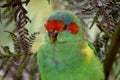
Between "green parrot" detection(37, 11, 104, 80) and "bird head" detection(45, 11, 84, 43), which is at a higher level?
"bird head" detection(45, 11, 84, 43)

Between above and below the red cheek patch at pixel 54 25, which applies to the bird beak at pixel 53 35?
below

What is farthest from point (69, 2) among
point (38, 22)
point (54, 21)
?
point (38, 22)

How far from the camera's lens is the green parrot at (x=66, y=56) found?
958 millimetres

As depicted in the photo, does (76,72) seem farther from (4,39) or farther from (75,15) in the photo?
(4,39)

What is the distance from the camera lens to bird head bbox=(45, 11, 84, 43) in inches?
35.9

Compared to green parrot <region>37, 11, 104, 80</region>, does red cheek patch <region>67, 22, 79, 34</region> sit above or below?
above

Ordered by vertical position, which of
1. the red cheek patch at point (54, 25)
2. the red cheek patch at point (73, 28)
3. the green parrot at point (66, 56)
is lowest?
the green parrot at point (66, 56)

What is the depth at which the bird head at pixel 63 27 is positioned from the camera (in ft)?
2.99

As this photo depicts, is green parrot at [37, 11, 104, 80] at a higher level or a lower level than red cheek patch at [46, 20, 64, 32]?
lower

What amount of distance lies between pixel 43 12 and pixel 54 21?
0.74m

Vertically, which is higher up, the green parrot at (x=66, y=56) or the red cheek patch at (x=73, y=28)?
the red cheek patch at (x=73, y=28)

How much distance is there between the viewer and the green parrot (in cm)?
96

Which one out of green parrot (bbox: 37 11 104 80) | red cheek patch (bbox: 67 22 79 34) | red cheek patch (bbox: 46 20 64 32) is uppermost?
red cheek patch (bbox: 46 20 64 32)

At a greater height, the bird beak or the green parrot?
the bird beak
